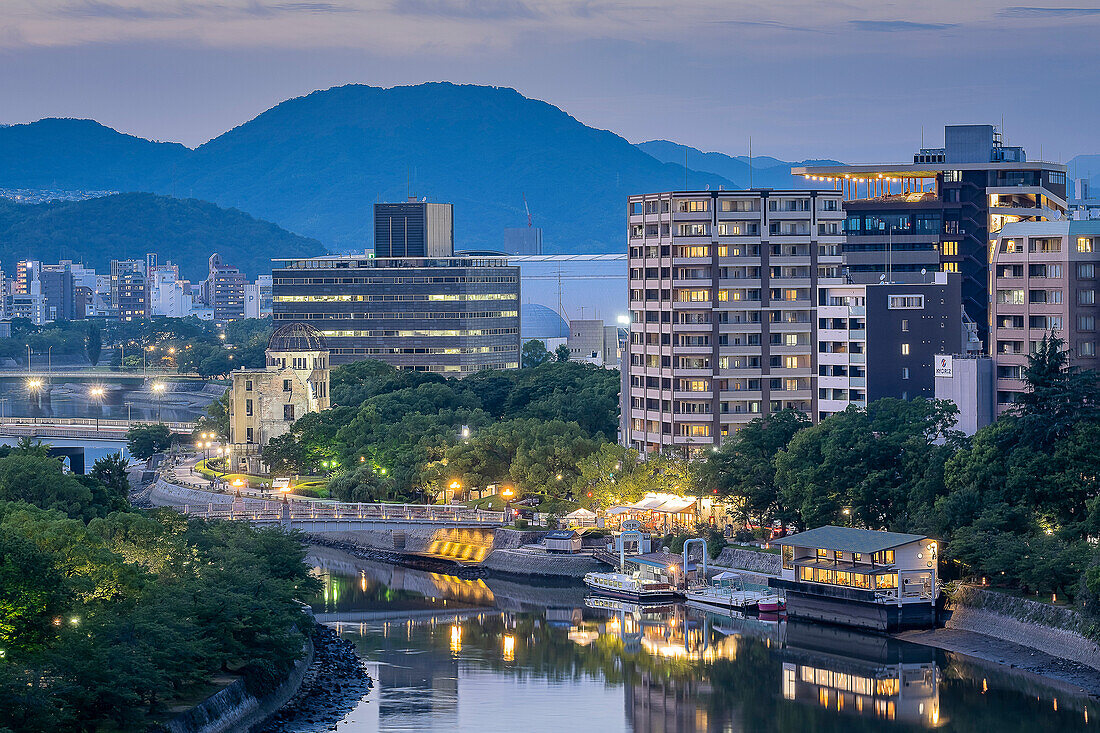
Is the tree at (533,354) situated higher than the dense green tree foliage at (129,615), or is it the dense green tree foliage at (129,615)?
the tree at (533,354)

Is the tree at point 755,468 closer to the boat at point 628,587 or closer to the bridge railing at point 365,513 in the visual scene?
the boat at point 628,587

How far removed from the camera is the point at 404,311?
554 feet

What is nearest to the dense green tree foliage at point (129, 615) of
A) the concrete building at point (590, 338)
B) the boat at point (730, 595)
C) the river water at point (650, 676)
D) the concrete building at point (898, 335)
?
the river water at point (650, 676)

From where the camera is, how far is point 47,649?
44.2 metres

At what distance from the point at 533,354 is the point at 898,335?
87565mm

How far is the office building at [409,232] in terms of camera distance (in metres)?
183

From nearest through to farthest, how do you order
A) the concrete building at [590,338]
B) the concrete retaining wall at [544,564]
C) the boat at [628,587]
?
1. the boat at [628,587]
2. the concrete retaining wall at [544,564]
3. the concrete building at [590,338]

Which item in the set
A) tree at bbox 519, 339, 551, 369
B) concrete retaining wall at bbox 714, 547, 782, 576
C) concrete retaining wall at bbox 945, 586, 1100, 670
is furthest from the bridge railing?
tree at bbox 519, 339, 551, 369

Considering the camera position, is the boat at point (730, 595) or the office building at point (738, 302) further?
the office building at point (738, 302)

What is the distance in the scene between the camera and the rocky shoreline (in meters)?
53.4

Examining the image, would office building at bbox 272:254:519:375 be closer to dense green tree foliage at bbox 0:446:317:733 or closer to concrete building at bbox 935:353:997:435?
concrete building at bbox 935:353:997:435

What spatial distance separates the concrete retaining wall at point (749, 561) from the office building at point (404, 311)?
90833 millimetres

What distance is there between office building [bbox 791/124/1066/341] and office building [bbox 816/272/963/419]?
1752 cm

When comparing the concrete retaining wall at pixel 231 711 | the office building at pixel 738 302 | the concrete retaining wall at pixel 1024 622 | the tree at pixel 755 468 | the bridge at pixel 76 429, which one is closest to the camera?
the concrete retaining wall at pixel 231 711
